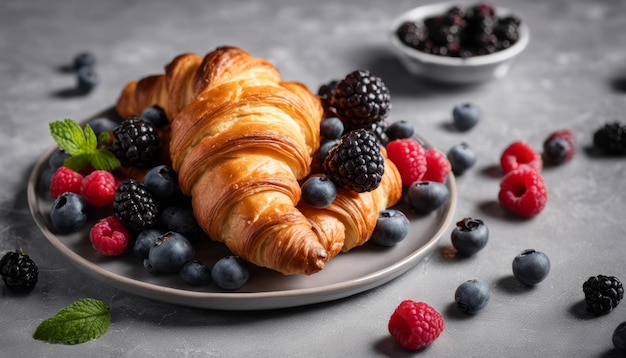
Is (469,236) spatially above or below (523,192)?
above

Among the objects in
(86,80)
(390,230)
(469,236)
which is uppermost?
(86,80)

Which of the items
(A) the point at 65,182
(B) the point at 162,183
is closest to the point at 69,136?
(A) the point at 65,182

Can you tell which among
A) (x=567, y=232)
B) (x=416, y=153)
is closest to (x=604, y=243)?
(x=567, y=232)

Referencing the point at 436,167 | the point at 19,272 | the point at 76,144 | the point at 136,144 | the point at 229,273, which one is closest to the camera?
the point at 229,273

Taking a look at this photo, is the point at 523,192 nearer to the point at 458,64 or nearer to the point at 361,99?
the point at 361,99

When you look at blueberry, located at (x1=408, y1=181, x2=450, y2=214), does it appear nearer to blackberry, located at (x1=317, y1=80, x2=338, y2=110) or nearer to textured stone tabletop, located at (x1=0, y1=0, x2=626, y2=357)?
textured stone tabletop, located at (x1=0, y1=0, x2=626, y2=357)

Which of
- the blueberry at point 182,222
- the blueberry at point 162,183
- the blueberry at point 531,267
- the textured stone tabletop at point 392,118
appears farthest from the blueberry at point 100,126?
the blueberry at point 531,267

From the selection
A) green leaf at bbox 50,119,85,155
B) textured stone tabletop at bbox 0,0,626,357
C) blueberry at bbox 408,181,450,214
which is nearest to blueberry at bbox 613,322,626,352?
textured stone tabletop at bbox 0,0,626,357
